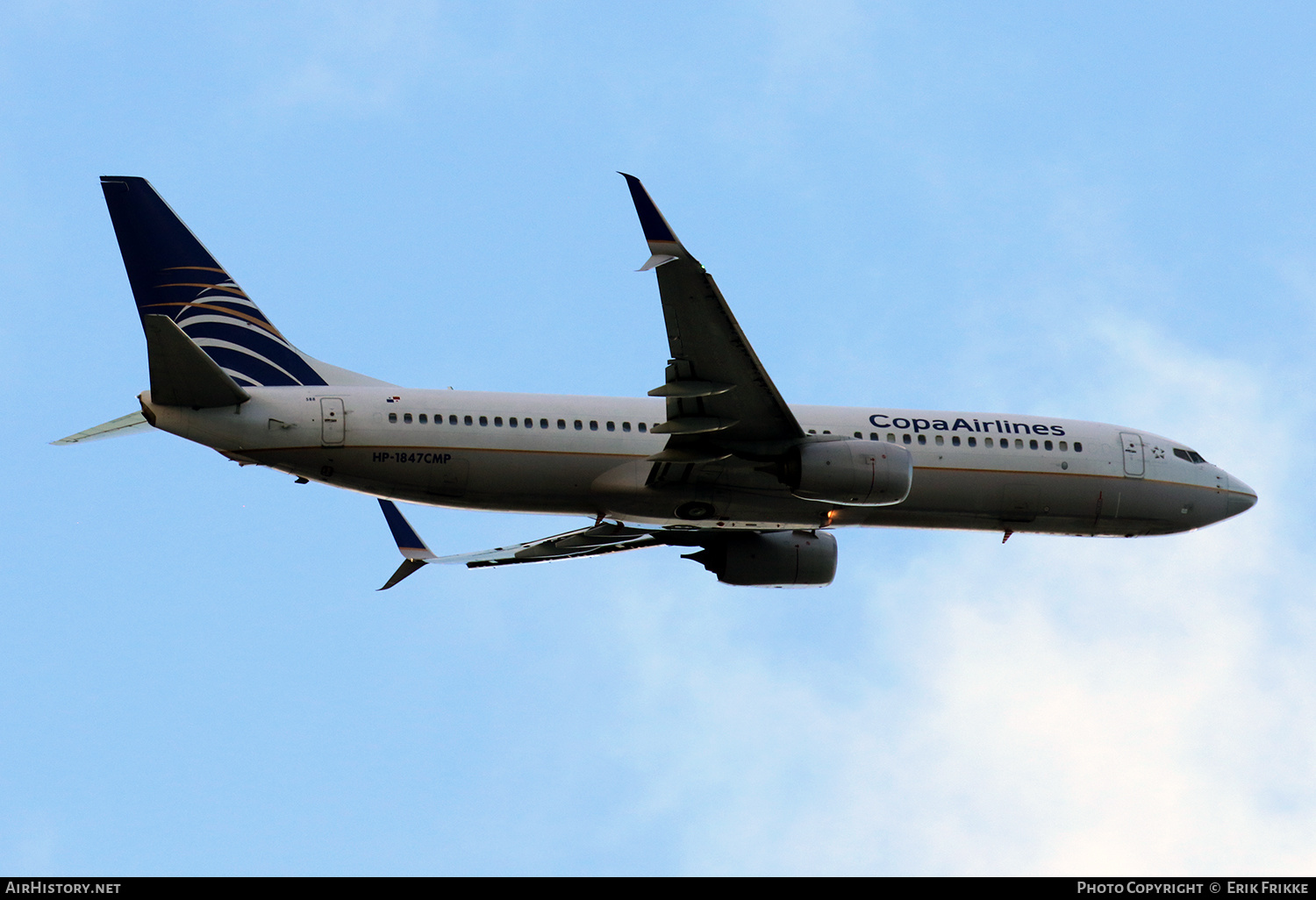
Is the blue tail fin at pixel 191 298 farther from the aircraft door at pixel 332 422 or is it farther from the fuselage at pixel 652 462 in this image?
the aircraft door at pixel 332 422

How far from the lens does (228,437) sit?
26641 mm

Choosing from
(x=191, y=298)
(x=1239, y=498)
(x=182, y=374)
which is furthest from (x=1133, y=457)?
(x=191, y=298)

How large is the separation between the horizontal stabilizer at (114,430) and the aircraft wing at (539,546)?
25.3 feet

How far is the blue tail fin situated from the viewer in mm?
29078

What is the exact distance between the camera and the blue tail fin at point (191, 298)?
2908 cm

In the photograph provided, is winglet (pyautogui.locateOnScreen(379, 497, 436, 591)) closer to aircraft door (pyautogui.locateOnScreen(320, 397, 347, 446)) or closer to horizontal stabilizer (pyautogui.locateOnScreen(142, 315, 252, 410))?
aircraft door (pyautogui.locateOnScreen(320, 397, 347, 446))

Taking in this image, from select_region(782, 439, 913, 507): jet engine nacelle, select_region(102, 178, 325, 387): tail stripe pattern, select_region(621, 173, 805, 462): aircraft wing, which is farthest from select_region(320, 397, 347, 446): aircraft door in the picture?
select_region(782, 439, 913, 507): jet engine nacelle

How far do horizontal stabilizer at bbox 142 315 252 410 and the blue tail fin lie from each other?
7.78 ft

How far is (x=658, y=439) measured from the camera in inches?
1138

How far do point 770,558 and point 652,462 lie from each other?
237 inches

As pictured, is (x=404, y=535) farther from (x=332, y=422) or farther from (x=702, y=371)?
(x=702, y=371)

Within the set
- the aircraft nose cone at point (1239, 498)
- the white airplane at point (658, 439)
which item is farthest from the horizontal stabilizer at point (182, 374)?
the aircraft nose cone at point (1239, 498)
